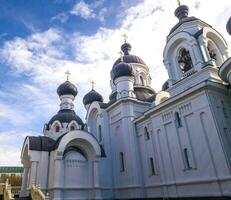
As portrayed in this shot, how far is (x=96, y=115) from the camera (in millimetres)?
20391

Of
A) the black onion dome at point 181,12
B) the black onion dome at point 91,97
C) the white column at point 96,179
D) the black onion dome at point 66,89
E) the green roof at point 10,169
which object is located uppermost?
the black onion dome at point 181,12

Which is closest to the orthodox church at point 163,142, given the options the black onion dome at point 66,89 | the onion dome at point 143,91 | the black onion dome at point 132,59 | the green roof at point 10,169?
the onion dome at point 143,91

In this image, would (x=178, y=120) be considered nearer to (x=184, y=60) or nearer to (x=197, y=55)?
(x=197, y=55)

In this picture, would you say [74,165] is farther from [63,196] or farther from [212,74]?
[212,74]

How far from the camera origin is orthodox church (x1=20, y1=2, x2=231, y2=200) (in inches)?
430

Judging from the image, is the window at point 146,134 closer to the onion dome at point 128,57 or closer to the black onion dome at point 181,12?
the black onion dome at point 181,12

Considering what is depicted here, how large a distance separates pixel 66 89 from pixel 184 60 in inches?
510

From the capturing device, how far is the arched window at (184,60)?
50.4 feet

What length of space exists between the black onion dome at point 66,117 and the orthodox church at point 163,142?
3.24 meters

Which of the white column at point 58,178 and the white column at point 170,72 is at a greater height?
the white column at point 170,72

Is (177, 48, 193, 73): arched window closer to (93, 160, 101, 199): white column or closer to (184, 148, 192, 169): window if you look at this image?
(184, 148, 192, 169): window

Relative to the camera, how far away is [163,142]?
13.3 m

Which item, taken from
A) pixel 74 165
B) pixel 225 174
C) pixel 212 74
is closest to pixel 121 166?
pixel 74 165

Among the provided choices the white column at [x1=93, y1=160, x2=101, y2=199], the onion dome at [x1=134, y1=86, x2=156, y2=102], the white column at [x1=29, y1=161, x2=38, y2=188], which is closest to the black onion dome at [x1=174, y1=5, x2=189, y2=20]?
the onion dome at [x1=134, y1=86, x2=156, y2=102]
